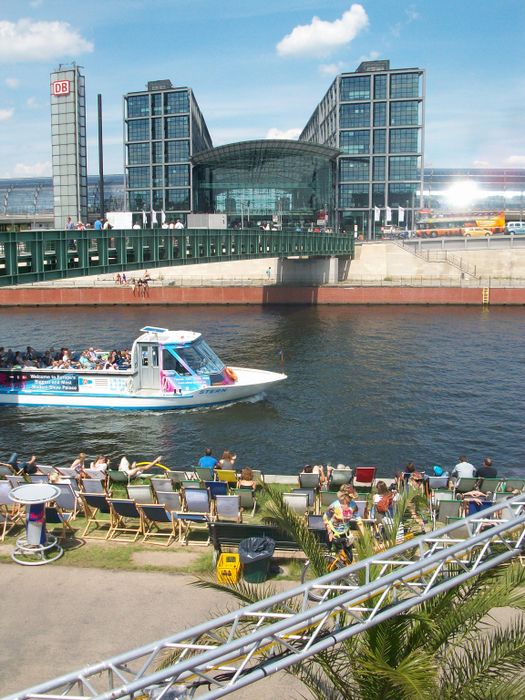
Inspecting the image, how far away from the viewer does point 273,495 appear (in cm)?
882

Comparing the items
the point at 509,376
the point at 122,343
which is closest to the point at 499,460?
the point at 509,376

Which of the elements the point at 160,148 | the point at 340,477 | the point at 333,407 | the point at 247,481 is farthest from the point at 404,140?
the point at 247,481

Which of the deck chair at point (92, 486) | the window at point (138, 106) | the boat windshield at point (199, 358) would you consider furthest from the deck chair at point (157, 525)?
A: the window at point (138, 106)

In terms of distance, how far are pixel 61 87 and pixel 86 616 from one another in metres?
56.3

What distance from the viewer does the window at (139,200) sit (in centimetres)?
11472

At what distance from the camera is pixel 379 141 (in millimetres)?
111000

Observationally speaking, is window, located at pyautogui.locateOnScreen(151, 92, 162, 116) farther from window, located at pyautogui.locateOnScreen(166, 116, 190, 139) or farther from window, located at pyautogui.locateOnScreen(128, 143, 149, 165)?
window, located at pyautogui.locateOnScreen(128, 143, 149, 165)

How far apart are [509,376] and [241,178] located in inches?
3058

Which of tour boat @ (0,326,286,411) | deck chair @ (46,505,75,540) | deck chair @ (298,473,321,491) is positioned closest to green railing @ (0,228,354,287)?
tour boat @ (0,326,286,411)

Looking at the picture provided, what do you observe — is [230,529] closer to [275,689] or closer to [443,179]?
[275,689]

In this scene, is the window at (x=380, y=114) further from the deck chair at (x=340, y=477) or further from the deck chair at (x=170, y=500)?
the deck chair at (x=170, y=500)

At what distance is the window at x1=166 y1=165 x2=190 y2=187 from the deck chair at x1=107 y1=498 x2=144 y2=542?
4012 inches

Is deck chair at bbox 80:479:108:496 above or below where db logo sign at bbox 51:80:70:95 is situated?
below

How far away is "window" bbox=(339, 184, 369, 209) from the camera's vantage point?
11369cm
